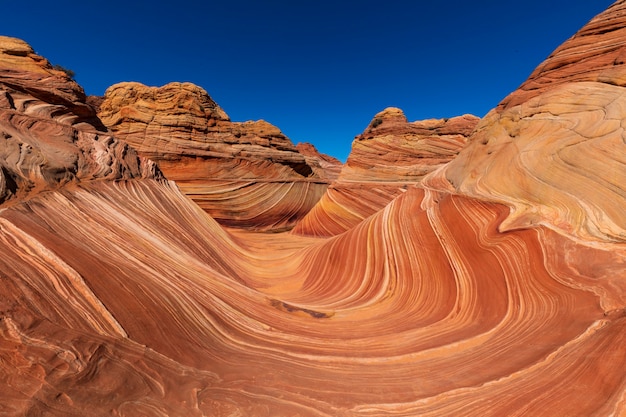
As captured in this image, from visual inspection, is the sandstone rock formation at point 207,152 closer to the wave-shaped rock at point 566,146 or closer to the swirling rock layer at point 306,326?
the swirling rock layer at point 306,326

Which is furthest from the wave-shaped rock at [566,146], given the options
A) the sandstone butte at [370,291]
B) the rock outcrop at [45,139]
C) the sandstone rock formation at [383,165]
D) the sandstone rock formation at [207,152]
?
the sandstone rock formation at [207,152]

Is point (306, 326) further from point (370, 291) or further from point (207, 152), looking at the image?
point (207, 152)

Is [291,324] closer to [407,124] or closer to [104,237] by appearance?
[104,237]

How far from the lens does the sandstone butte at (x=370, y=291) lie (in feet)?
6.16

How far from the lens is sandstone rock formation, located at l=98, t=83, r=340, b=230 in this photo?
501 inches

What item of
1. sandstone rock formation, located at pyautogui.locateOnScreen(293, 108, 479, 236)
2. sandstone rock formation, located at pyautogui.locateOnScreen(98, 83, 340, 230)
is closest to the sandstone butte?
sandstone rock formation, located at pyautogui.locateOnScreen(293, 108, 479, 236)

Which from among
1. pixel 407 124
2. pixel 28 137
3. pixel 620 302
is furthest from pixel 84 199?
pixel 407 124

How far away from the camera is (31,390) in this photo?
1.52 metres

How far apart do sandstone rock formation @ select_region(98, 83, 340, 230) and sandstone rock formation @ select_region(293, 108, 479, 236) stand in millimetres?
2359

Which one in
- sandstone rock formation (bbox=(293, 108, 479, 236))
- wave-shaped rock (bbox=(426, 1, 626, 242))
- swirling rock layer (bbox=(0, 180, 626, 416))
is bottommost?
swirling rock layer (bbox=(0, 180, 626, 416))

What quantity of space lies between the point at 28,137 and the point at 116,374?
4095 millimetres

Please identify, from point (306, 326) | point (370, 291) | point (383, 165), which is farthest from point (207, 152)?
point (306, 326)

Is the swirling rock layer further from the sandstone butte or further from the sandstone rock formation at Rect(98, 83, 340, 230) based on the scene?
the sandstone rock formation at Rect(98, 83, 340, 230)

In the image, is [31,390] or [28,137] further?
[28,137]
